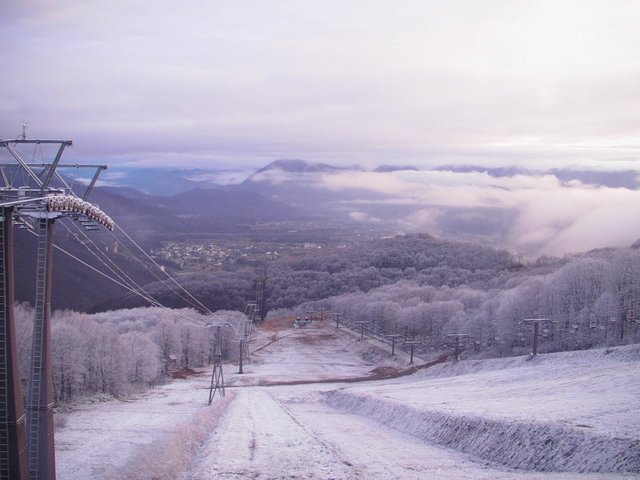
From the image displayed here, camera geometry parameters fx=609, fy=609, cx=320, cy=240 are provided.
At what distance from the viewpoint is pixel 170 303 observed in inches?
3546

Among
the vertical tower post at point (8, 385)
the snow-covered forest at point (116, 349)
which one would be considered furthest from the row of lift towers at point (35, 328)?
the snow-covered forest at point (116, 349)

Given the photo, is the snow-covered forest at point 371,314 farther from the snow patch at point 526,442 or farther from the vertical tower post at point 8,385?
the snow patch at point 526,442

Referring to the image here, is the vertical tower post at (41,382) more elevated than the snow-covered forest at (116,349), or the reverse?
the vertical tower post at (41,382)

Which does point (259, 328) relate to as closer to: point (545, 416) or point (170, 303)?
point (170, 303)

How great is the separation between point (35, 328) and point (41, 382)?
5.44 feet

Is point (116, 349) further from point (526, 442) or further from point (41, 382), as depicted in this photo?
point (526, 442)

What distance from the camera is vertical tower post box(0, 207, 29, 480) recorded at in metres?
16.9

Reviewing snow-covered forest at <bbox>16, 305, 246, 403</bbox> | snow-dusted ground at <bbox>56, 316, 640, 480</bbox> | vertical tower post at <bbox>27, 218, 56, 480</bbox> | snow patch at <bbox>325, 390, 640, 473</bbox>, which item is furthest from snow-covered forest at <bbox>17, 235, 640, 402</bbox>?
snow patch at <bbox>325, 390, 640, 473</bbox>

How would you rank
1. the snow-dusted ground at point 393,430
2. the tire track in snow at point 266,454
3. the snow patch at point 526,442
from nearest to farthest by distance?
the snow patch at point 526,442, the snow-dusted ground at point 393,430, the tire track in snow at point 266,454

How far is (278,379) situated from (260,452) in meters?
38.5

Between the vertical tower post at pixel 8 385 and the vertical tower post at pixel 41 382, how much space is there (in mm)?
736

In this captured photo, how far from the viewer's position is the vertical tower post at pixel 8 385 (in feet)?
55.5

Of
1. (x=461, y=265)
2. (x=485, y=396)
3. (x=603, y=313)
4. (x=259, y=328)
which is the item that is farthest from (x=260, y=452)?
(x=461, y=265)

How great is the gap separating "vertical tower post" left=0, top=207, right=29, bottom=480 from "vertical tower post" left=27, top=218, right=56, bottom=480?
74 centimetres
